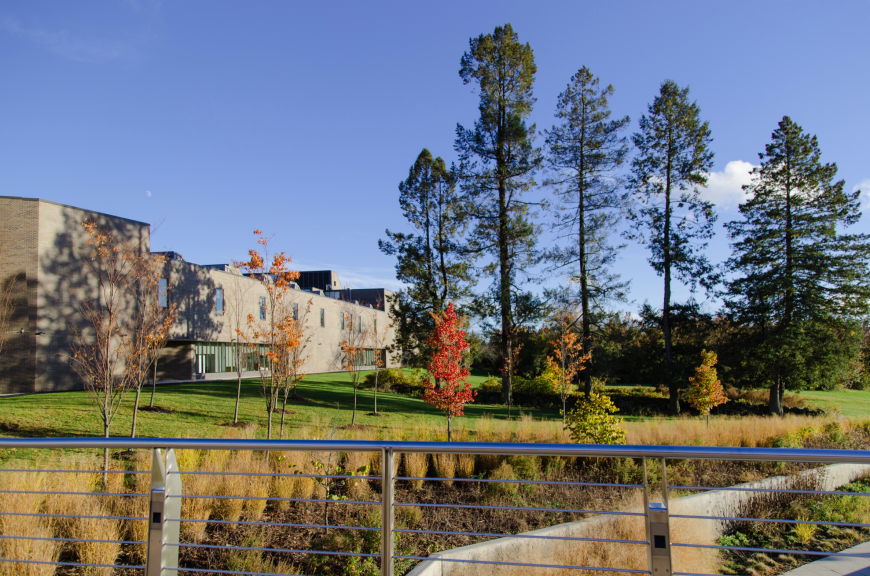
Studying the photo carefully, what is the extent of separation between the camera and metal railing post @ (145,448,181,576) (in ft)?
7.90

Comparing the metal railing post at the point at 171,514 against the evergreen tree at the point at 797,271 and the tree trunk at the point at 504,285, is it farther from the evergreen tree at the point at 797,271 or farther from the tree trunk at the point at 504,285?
the evergreen tree at the point at 797,271

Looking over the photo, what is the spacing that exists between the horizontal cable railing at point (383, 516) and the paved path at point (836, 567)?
0.72 metres

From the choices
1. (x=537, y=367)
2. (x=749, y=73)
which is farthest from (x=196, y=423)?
(x=537, y=367)

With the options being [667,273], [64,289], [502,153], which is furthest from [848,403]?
[64,289]

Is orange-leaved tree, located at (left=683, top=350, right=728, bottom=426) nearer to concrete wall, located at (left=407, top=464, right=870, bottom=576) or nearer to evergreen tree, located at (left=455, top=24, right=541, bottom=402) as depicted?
evergreen tree, located at (left=455, top=24, right=541, bottom=402)

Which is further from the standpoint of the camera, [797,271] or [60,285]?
[797,271]

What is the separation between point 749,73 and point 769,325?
1986 centimetres

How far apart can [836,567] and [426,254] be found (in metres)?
20.8

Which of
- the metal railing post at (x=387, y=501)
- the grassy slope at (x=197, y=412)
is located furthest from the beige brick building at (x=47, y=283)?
the metal railing post at (x=387, y=501)

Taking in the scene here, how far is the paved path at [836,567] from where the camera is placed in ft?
15.6

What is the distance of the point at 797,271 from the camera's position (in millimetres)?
23234

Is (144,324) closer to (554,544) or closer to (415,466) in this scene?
(415,466)

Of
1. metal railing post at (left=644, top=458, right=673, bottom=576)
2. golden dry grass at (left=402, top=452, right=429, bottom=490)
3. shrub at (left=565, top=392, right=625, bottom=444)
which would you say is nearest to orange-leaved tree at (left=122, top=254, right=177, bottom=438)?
golden dry grass at (left=402, top=452, right=429, bottom=490)

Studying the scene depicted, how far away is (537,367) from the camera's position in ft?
119
